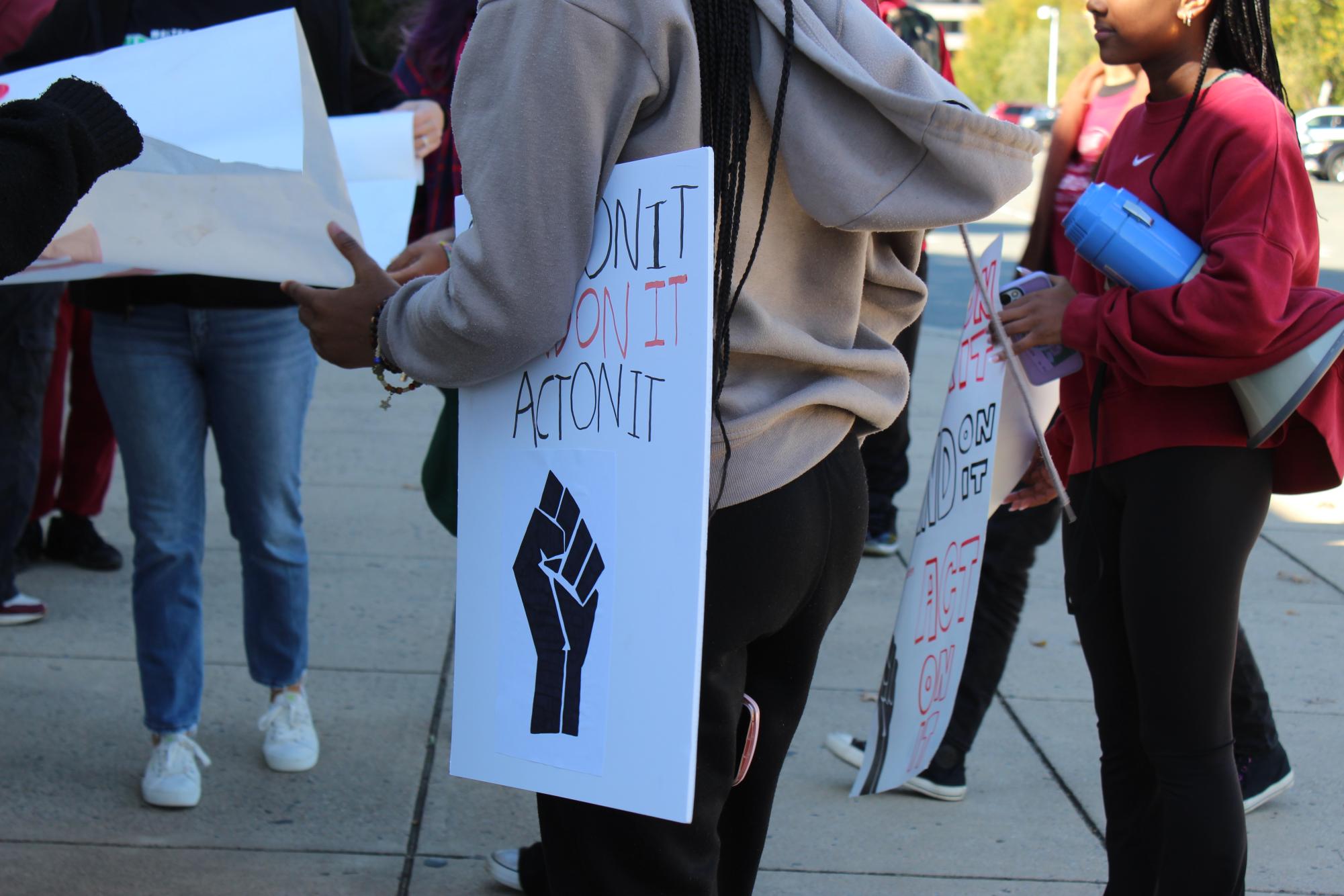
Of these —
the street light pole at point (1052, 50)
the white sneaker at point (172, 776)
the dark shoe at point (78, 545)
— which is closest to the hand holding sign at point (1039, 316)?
the white sneaker at point (172, 776)

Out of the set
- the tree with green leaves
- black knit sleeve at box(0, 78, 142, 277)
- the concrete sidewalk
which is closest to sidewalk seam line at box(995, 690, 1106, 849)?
the concrete sidewalk

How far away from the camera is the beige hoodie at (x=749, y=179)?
1.55m

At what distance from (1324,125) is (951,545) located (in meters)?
32.8

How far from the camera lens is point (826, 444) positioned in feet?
5.84

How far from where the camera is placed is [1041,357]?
2.54 m

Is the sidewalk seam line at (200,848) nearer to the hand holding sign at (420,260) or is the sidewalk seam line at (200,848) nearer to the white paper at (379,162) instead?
the hand holding sign at (420,260)

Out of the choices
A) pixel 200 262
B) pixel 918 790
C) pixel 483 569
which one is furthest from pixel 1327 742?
pixel 200 262

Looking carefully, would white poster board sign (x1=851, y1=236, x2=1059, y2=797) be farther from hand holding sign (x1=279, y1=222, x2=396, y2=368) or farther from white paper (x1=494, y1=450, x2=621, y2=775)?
hand holding sign (x1=279, y1=222, x2=396, y2=368)

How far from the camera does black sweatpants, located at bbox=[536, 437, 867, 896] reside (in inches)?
66.9

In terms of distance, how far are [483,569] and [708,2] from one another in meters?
0.76

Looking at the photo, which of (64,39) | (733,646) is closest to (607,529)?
(733,646)

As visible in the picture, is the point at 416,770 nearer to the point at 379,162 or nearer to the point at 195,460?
the point at 195,460

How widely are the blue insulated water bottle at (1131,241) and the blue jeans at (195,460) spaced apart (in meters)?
1.81

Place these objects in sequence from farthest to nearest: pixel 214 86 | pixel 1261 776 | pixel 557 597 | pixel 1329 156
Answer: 1. pixel 1329 156
2. pixel 1261 776
3. pixel 214 86
4. pixel 557 597
